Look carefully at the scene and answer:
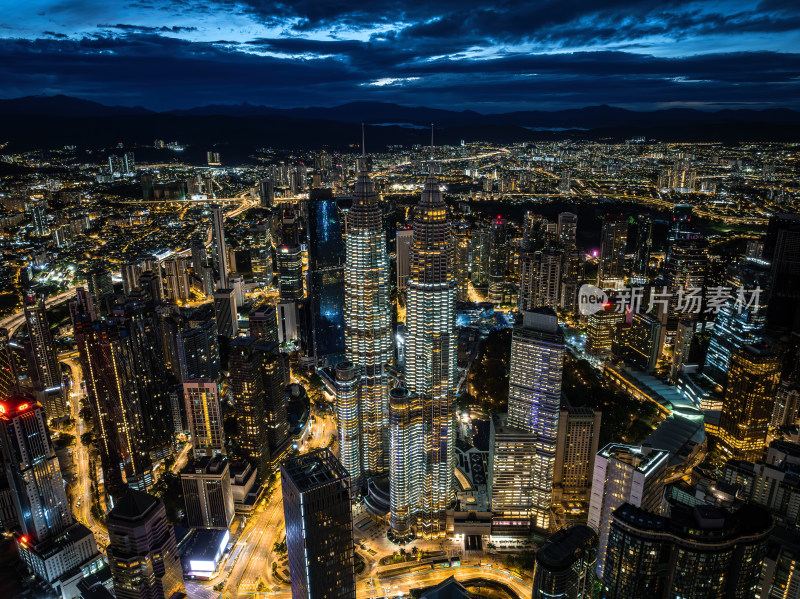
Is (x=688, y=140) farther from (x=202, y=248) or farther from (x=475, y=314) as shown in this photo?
(x=202, y=248)

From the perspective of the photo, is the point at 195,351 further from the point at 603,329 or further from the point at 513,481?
the point at 603,329

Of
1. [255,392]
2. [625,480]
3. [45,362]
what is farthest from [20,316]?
[625,480]

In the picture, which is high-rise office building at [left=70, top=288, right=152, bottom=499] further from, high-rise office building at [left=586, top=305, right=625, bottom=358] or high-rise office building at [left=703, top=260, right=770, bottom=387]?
high-rise office building at [left=703, top=260, right=770, bottom=387]

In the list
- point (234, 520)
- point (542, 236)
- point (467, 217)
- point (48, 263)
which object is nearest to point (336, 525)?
point (234, 520)

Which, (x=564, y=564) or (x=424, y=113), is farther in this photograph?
(x=424, y=113)

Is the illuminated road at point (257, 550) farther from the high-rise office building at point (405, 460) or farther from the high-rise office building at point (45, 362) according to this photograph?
the high-rise office building at point (45, 362)

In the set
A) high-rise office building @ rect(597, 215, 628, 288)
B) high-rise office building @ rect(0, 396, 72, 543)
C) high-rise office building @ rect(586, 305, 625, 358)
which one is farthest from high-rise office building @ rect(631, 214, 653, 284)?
high-rise office building @ rect(0, 396, 72, 543)

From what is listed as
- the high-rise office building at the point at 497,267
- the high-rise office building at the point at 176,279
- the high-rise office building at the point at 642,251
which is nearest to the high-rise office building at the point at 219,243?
the high-rise office building at the point at 176,279
